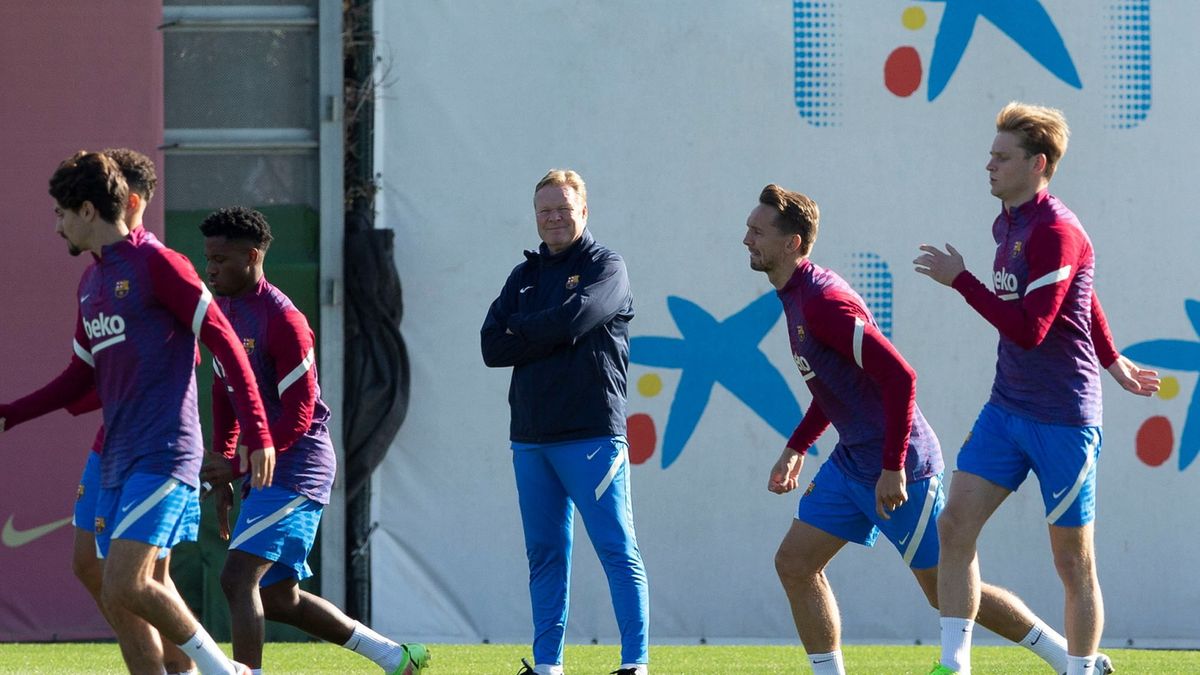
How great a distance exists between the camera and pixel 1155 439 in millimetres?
8820

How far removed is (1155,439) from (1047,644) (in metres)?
4.07

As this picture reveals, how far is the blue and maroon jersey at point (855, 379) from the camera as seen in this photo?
471 cm

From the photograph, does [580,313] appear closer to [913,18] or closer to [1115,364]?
[1115,364]

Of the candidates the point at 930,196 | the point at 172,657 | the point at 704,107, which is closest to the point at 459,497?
the point at 704,107

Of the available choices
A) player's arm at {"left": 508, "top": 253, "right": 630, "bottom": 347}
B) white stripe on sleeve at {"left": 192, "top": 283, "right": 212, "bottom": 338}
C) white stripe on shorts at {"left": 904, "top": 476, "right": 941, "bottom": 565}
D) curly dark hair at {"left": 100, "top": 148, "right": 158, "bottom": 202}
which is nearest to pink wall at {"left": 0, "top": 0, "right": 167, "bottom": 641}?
player's arm at {"left": 508, "top": 253, "right": 630, "bottom": 347}

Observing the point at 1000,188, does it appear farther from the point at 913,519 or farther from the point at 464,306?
the point at 464,306

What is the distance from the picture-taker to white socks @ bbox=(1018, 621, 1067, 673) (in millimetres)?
5131

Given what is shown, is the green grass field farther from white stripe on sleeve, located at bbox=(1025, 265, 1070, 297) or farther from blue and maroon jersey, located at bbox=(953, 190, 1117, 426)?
white stripe on sleeve, located at bbox=(1025, 265, 1070, 297)

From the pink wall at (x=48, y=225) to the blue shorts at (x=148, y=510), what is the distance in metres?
4.30

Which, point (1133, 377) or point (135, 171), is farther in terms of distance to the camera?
point (1133, 377)

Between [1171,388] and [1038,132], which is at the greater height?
[1038,132]

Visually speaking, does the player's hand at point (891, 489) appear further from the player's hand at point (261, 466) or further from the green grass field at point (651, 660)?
the green grass field at point (651, 660)

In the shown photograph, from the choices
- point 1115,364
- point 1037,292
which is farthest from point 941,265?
point 1115,364

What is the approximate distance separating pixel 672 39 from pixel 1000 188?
417 cm
